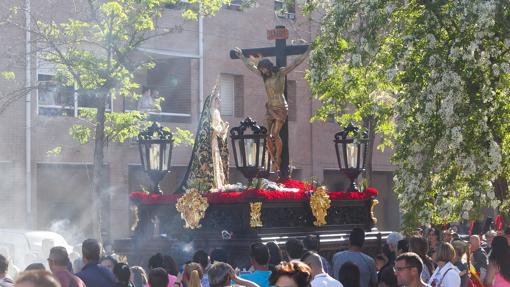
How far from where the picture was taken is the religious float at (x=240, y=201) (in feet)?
49.8

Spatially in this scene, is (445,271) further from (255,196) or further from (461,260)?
(255,196)

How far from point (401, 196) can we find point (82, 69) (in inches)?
378

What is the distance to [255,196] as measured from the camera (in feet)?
49.5

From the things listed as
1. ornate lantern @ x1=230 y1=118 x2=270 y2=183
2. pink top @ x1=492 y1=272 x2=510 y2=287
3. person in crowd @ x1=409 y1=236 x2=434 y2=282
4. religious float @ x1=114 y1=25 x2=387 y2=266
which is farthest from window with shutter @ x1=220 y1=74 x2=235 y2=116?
pink top @ x1=492 y1=272 x2=510 y2=287

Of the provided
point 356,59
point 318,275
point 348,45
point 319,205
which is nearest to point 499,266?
point 318,275

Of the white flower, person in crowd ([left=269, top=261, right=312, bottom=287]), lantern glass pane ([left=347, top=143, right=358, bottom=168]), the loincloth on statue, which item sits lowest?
person in crowd ([left=269, top=261, right=312, bottom=287])

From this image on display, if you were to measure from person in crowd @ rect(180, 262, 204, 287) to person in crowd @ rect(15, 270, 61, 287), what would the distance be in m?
4.01

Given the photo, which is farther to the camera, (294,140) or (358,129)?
(294,140)

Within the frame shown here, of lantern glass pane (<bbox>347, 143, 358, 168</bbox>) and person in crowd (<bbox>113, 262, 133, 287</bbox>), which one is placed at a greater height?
lantern glass pane (<bbox>347, 143, 358, 168</bbox>)

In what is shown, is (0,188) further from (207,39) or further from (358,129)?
(358,129)

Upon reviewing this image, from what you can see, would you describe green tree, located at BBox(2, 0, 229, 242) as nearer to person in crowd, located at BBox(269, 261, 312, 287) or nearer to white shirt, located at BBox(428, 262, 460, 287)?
white shirt, located at BBox(428, 262, 460, 287)

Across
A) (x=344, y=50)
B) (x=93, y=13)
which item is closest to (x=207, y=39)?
(x=93, y=13)

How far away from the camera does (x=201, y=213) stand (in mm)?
15633

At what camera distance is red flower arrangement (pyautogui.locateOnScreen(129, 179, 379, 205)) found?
15180 mm
